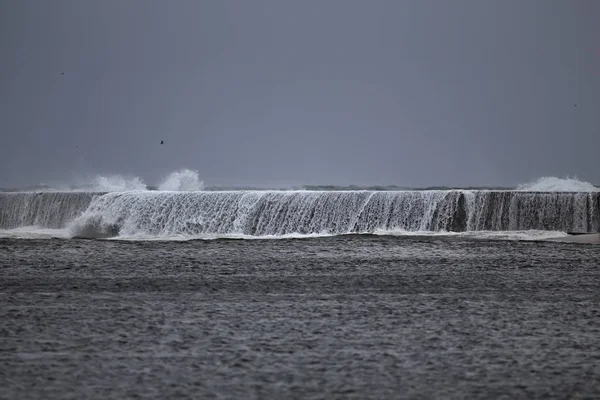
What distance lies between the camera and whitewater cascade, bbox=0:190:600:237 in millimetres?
19281

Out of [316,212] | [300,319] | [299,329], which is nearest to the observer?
[299,329]

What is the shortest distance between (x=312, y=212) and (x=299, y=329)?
51.8ft

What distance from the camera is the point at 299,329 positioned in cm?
573

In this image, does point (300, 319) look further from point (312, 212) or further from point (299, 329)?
point (312, 212)

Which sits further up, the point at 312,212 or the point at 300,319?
the point at 312,212

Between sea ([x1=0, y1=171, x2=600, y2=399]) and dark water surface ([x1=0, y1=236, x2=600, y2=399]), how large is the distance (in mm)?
18

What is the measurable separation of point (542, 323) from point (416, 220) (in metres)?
14.5

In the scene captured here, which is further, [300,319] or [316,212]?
[316,212]

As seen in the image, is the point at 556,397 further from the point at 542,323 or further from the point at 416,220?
the point at 416,220

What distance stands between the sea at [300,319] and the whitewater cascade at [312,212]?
14.3 ft

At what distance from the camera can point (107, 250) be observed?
13.2 metres

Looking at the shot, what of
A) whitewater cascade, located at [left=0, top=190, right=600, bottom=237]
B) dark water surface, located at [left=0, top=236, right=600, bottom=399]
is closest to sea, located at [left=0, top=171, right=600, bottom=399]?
dark water surface, located at [left=0, top=236, right=600, bottom=399]

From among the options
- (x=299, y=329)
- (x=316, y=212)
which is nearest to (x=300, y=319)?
(x=299, y=329)

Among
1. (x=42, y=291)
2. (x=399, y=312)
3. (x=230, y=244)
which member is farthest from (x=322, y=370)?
(x=230, y=244)
